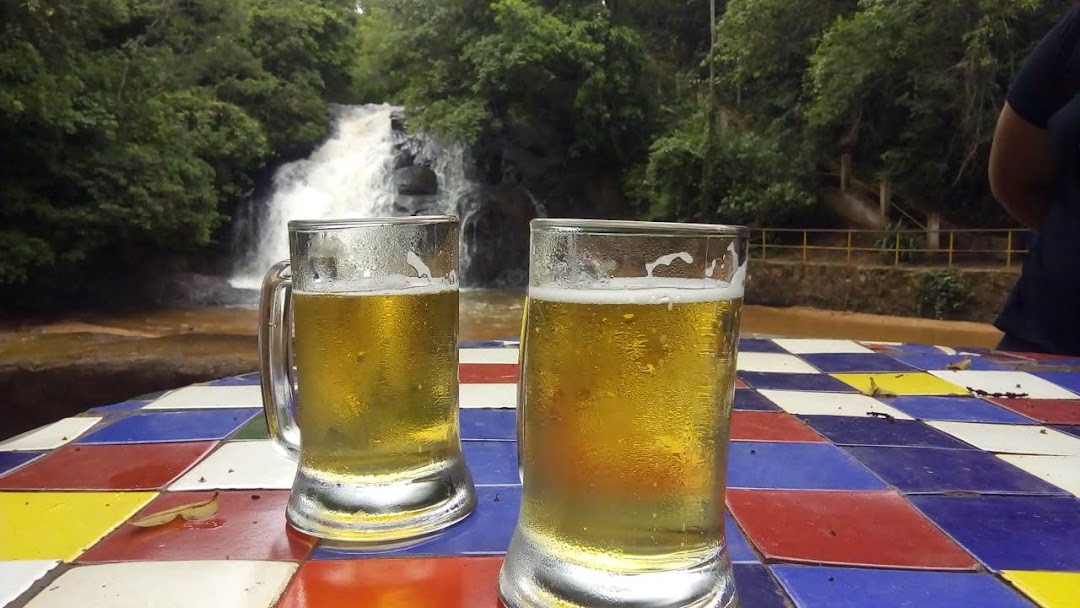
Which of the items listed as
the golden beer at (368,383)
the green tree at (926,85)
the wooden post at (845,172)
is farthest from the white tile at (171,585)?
the wooden post at (845,172)

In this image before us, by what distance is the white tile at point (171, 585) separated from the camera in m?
0.50

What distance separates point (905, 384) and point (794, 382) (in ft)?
0.58

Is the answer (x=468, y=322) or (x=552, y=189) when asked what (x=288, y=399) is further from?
(x=552, y=189)

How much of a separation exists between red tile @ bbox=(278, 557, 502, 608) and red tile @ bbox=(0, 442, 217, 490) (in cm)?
30

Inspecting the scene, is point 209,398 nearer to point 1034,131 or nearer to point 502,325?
point 1034,131

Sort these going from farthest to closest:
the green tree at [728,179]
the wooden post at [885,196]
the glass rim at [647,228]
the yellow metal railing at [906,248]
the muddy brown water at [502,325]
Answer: the green tree at [728,179] < the wooden post at [885,196] < the yellow metal railing at [906,248] < the muddy brown water at [502,325] < the glass rim at [647,228]

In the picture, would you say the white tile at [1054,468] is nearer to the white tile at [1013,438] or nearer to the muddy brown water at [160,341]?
the white tile at [1013,438]

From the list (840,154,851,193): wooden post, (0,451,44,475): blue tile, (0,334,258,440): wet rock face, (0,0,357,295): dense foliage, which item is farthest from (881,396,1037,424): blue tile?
(840,154,851,193): wooden post

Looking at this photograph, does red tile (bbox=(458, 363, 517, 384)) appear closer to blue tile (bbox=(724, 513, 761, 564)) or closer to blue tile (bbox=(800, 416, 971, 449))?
blue tile (bbox=(800, 416, 971, 449))

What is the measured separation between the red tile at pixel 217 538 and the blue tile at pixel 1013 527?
524 millimetres

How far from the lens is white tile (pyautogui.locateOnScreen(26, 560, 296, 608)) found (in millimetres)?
496

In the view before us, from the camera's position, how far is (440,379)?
656 mm

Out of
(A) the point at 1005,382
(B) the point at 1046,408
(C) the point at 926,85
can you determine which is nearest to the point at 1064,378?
(A) the point at 1005,382

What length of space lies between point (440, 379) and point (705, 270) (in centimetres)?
28
